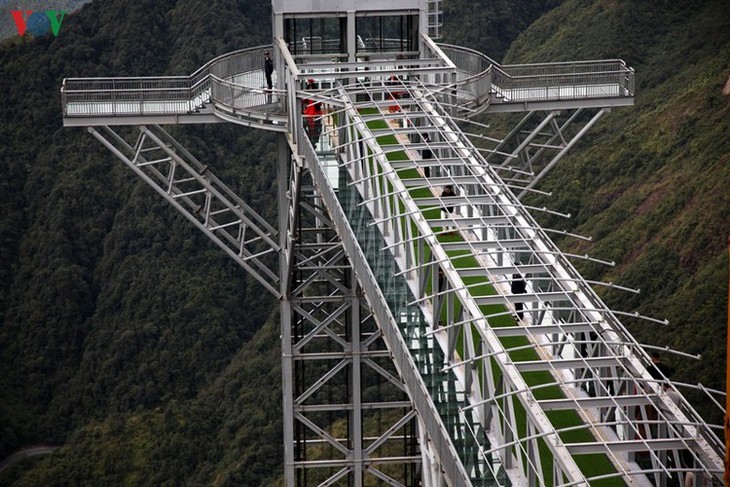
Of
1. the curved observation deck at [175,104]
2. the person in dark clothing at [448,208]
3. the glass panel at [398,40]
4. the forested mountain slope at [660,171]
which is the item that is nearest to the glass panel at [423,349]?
the person in dark clothing at [448,208]

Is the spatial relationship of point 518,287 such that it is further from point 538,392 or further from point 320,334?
point 320,334

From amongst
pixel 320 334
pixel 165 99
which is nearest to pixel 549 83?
pixel 320 334

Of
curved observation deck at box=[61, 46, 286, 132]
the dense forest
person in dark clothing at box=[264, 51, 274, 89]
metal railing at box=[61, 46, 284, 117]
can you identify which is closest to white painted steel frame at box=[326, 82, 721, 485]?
curved observation deck at box=[61, 46, 286, 132]

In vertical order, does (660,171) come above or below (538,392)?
above

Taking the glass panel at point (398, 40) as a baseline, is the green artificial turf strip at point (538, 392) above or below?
below

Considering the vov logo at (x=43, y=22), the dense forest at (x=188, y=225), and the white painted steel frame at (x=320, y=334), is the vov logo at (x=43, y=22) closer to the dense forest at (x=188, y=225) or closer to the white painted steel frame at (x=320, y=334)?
the dense forest at (x=188, y=225)

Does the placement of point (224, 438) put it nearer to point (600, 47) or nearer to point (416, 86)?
point (600, 47)

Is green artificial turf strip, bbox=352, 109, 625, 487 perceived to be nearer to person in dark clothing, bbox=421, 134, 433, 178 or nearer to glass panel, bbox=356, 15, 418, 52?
person in dark clothing, bbox=421, 134, 433, 178

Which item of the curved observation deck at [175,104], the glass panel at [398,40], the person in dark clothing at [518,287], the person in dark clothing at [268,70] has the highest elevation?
the glass panel at [398,40]
